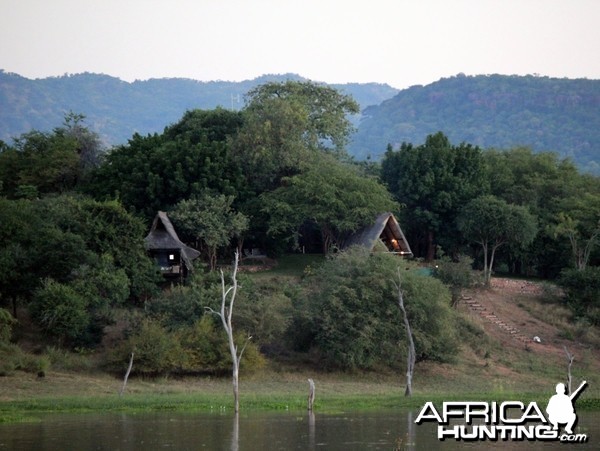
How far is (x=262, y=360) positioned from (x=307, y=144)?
23672 millimetres

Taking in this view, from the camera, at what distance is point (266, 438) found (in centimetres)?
3544

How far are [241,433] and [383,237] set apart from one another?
110 feet

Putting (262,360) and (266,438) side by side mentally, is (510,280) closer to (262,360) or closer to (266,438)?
(262,360)

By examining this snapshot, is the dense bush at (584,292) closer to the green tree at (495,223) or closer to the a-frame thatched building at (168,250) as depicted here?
the green tree at (495,223)

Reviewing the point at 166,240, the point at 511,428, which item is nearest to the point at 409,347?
the point at 511,428

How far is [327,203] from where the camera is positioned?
6675 cm

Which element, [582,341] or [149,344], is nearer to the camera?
[149,344]

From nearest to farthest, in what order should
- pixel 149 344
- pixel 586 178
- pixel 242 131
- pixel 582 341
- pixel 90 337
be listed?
1. pixel 149 344
2. pixel 90 337
3. pixel 582 341
4. pixel 242 131
5. pixel 586 178

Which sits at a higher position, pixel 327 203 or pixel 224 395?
pixel 327 203

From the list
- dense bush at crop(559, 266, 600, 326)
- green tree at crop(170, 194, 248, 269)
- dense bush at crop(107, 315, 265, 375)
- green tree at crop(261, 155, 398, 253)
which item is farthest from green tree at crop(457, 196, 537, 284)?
dense bush at crop(107, 315, 265, 375)

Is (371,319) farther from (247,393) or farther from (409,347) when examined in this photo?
(247,393)

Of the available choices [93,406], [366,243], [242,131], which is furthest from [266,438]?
[242,131]

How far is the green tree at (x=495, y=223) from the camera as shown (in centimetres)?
6969

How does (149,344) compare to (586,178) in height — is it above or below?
below
